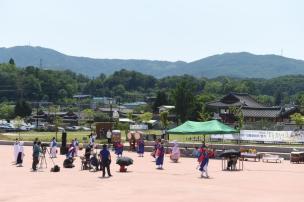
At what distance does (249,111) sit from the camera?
7406cm

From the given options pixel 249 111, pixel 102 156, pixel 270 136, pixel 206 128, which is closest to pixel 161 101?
pixel 249 111

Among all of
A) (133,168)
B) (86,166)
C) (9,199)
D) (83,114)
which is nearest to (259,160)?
(133,168)

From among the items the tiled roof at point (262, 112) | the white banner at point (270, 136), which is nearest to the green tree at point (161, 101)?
the tiled roof at point (262, 112)

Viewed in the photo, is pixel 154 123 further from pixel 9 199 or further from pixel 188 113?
pixel 9 199

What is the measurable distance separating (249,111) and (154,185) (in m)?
56.1

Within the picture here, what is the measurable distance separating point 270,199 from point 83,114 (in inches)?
4060

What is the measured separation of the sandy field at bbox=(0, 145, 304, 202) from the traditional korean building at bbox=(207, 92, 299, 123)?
45.1 meters

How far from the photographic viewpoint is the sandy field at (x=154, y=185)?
16.8m

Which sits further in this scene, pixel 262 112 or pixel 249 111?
pixel 262 112

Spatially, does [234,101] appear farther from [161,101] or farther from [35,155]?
[35,155]

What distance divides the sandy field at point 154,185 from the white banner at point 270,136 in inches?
432

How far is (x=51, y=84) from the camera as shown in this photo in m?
168

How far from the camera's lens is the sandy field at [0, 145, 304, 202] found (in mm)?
16812

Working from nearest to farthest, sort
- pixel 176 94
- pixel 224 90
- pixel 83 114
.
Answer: pixel 176 94 → pixel 83 114 → pixel 224 90
